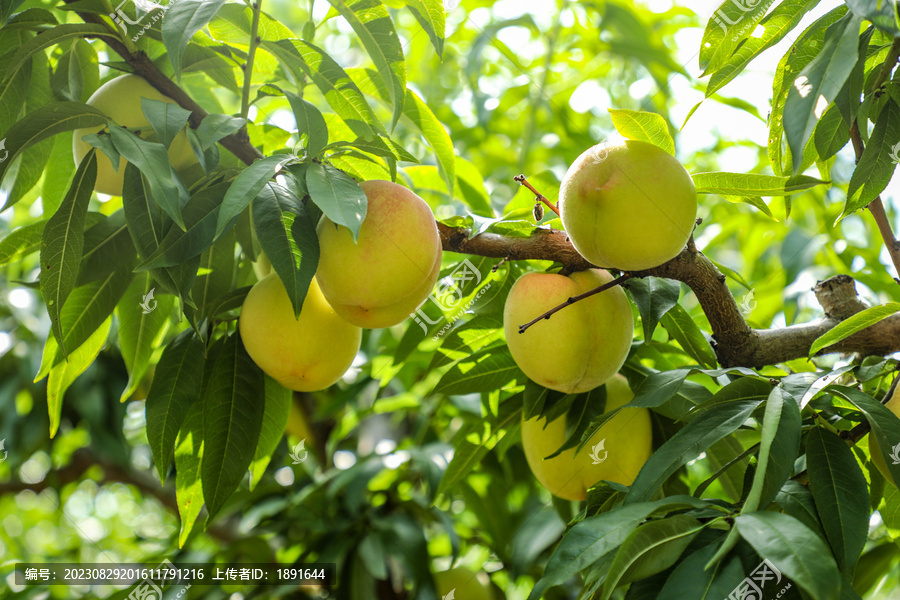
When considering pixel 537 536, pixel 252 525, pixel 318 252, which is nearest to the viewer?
pixel 318 252

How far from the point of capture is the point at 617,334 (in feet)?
2.99

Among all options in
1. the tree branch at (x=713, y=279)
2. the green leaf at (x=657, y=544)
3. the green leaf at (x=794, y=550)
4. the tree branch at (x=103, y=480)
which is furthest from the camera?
the tree branch at (x=103, y=480)

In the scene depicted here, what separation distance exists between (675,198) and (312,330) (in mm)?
535

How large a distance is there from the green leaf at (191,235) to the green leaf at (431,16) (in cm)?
36

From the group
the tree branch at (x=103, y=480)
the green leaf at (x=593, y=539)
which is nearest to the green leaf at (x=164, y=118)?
the green leaf at (x=593, y=539)

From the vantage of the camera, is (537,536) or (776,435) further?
(537,536)

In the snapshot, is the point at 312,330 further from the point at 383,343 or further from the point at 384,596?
the point at 384,596

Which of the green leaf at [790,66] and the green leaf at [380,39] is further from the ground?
the green leaf at [790,66]

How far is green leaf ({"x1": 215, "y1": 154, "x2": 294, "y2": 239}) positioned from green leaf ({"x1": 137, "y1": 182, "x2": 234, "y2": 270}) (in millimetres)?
38

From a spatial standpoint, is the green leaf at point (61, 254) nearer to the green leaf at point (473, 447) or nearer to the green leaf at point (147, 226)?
the green leaf at point (147, 226)

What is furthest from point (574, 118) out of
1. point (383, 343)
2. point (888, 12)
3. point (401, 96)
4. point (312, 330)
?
point (888, 12)

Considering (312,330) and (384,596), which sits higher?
(312,330)

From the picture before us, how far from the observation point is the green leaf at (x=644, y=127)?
0.82 m

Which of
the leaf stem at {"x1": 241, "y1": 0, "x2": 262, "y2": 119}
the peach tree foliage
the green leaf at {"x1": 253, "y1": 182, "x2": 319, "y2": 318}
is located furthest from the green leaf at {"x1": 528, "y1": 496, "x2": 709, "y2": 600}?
the leaf stem at {"x1": 241, "y1": 0, "x2": 262, "y2": 119}
